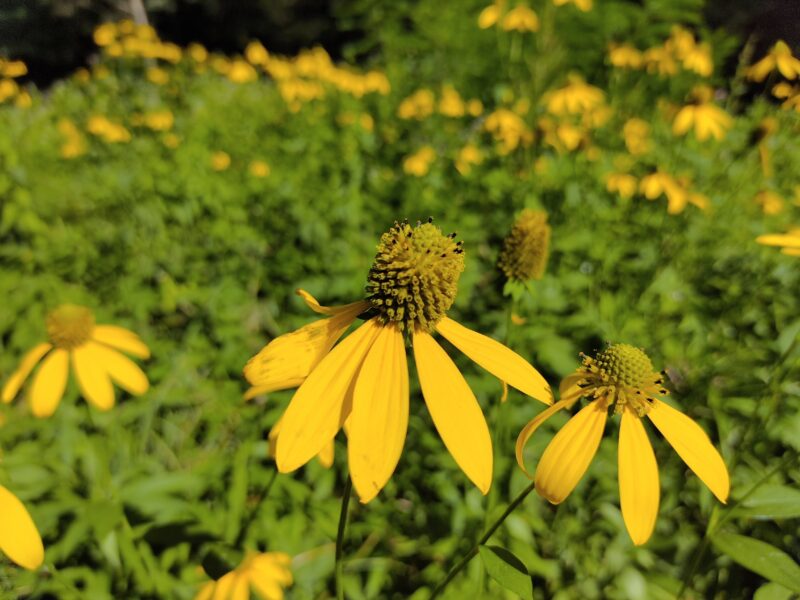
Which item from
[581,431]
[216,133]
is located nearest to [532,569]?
[581,431]

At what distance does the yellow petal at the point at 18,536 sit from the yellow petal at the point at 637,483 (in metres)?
0.88

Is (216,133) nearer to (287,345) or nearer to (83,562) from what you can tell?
(83,562)

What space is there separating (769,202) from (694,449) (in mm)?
2526

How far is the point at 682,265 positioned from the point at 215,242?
2.56 m

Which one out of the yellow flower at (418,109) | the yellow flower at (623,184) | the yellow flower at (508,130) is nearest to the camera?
the yellow flower at (623,184)

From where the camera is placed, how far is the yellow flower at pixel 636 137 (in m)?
3.17

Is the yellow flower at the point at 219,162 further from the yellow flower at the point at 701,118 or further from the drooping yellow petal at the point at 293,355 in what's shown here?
the drooping yellow petal at the point at 293,355

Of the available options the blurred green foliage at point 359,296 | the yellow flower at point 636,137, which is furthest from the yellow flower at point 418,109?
the yellow flower at point 636,137

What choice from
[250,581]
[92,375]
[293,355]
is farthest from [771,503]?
[92,375]

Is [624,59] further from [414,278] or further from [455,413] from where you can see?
[455,413]

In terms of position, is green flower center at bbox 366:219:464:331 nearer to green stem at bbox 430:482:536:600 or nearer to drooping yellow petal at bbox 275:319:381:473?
drooping yellow petal at bbox 275:319:381:473

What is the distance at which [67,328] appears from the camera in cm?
158

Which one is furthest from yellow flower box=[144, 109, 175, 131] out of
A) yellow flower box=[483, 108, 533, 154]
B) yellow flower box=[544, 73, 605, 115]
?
yellow flower box=[544, 73, 605, 115]

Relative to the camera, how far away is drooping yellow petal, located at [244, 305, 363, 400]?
31.3 inches
